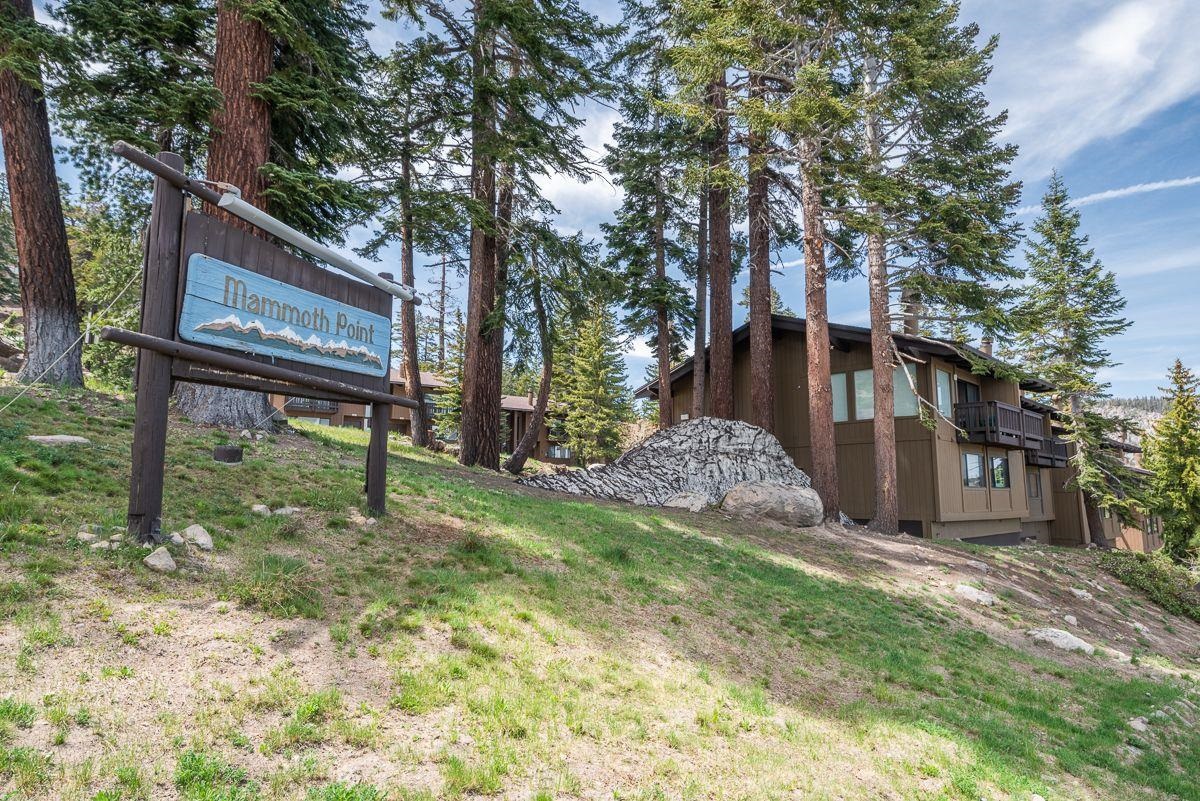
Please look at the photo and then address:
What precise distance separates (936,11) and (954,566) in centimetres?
1426

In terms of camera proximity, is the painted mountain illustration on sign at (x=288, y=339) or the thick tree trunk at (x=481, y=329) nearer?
the painted mountain illustration on sign at (x=288, y=339)

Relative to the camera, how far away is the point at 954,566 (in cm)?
1152

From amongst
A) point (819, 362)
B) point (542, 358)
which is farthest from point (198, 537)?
point (542, 358)

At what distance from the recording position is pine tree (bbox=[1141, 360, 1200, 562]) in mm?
16078

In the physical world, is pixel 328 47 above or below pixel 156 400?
above

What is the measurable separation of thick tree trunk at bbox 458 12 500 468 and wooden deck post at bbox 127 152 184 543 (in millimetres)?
9841

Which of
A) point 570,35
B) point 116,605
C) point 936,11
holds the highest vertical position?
point 936,11

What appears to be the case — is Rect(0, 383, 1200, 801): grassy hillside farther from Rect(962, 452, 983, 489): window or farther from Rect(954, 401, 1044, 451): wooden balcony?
Rect(954, 401, 1044, 451): wooden balcony

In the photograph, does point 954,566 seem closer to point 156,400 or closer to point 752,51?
point 752,51

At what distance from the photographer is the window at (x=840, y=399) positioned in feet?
61.4

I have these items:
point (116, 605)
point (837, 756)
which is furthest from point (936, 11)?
point (116, 605)

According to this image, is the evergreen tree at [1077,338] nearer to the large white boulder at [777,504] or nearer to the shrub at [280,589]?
the large white boulder at [777,504]

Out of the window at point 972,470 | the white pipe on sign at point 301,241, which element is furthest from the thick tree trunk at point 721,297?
the white pipe on sign at point 301,241

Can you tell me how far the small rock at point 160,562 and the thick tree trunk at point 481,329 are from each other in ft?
34.3
